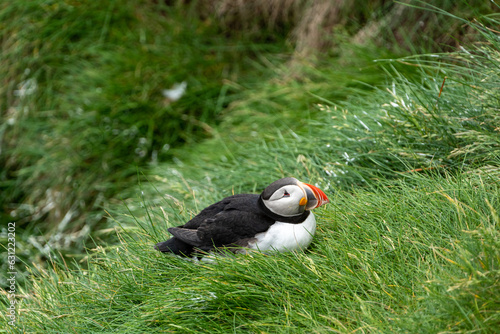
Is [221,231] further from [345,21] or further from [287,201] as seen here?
[345,21]

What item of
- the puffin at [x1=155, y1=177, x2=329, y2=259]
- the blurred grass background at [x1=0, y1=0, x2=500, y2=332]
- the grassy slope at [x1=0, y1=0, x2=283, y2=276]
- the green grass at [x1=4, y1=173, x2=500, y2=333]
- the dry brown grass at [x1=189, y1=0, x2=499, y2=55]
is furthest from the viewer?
the grassy slope at [x1=0, y1=0, x2=283, y2=276]

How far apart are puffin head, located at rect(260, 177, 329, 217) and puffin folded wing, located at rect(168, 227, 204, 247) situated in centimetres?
35

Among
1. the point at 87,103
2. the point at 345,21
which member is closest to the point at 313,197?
the point at 345,21

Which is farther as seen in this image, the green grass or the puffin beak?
the puffin beak

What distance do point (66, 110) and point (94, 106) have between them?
0.32 metres

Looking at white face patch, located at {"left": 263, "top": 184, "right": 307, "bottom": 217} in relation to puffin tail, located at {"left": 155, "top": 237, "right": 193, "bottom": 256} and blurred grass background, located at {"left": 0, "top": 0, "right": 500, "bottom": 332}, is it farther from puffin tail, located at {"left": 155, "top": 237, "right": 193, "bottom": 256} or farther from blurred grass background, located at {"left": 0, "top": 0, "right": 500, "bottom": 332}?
puffin tail, located at {"left": 155, "top": 237, "right": 193, "bottom": 256}

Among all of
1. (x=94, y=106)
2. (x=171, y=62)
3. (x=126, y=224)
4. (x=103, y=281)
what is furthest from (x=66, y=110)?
(x=103, y=281)

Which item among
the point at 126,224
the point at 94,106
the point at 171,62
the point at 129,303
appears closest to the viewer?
the point at 129,303

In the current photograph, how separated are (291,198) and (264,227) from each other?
0.18 meters

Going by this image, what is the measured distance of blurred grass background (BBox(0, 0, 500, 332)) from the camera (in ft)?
6.39

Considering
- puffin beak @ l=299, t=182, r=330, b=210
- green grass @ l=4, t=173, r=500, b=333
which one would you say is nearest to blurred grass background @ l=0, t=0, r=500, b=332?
green grass @ l=4, t=173, r=500, b=333

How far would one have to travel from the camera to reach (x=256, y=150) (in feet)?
12.7

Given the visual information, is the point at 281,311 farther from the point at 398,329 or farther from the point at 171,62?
the point at 171,62

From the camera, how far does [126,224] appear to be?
12.4 feet
